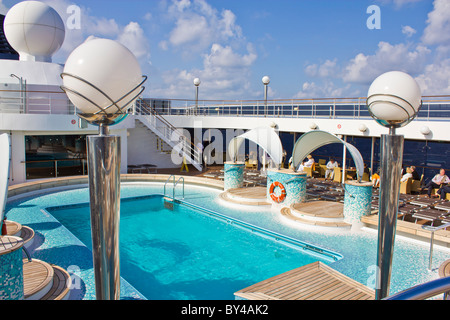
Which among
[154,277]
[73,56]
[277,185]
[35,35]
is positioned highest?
[35,35]

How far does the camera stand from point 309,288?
15.9 ft

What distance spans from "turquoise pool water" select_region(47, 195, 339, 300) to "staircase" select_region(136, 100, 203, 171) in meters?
6.78

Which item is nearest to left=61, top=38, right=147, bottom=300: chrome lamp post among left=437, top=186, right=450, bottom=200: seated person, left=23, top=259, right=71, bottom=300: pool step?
left=23, top=259, right=71, bottom=300: pool step

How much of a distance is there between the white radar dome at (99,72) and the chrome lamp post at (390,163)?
1.69 m

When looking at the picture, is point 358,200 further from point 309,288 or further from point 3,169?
point 3,169

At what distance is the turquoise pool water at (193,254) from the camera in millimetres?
5832

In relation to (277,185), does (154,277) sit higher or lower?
lower

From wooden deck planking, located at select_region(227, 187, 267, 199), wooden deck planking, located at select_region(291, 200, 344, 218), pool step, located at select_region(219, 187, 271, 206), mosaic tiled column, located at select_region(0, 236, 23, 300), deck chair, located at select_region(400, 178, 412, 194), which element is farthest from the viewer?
deck chair, located at select_region(400, 178, 412, 194)

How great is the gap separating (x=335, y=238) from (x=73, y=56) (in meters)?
6.84

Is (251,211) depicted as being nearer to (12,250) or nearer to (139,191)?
(139,191)

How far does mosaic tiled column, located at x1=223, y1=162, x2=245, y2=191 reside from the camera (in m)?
11.4

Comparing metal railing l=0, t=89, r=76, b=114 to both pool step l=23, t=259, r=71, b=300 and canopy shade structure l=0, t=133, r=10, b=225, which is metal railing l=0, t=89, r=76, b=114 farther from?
canopy shade structure l=0, t=133, r=10, b=225

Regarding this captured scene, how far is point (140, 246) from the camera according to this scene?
7527 millimetres
